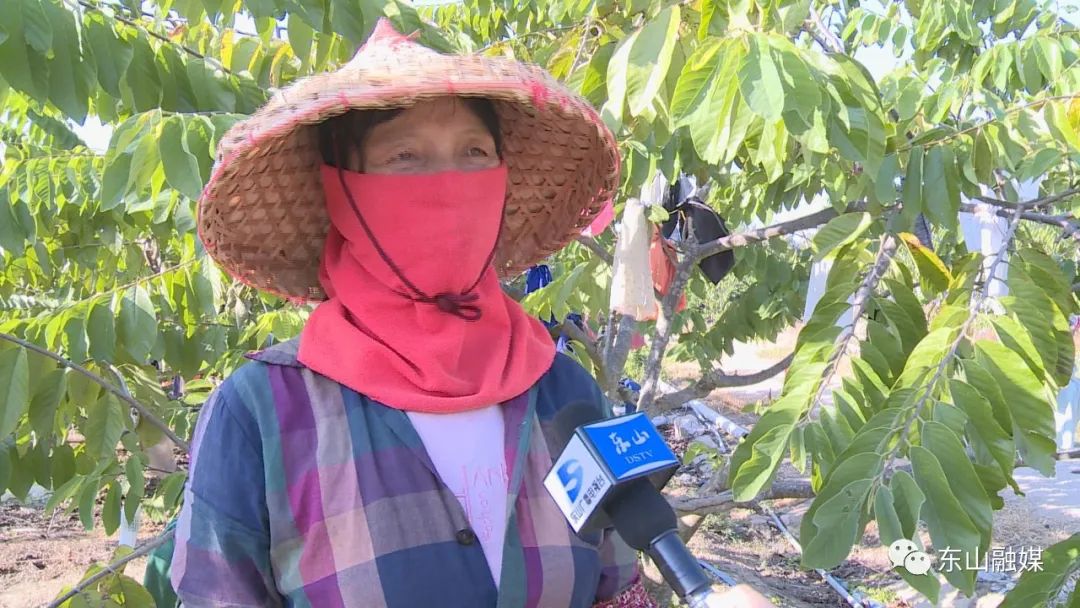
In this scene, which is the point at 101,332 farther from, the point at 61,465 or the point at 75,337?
the point at 61,465

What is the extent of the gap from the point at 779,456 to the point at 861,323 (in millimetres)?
→ 432

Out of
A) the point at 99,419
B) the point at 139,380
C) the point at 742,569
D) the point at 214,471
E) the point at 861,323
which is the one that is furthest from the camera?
the point at 742,569

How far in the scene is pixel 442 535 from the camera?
99 centimetres

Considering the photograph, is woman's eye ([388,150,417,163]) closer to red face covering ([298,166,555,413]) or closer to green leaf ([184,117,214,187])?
red face covering ([298,166,555,413])

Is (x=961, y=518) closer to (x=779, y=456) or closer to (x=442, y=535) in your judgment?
(x=779, y=456)

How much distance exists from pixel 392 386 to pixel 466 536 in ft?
0.70

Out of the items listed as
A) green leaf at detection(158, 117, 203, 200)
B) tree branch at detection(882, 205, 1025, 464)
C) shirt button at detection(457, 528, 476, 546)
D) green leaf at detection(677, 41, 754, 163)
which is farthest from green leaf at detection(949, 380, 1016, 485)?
green leaf at detection(158, 117, 203, 200)

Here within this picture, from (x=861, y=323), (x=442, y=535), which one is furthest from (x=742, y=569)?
(x=442, y=535)

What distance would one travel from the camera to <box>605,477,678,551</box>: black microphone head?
74 cm

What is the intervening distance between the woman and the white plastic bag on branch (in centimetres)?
160

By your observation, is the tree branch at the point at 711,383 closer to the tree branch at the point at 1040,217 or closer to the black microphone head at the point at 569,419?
the tree branch at the point at 1040,217

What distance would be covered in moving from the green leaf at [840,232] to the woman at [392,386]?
1.87 ft

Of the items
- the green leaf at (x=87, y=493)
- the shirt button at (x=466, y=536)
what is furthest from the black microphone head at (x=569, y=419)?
the green leaf at (x=87, y=493)

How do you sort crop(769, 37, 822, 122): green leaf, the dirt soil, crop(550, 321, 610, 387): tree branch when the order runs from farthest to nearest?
the dirt soil < crop(550, 321, 610, 387): tree branch < crop(769, 37, 822, 122): green leaf
